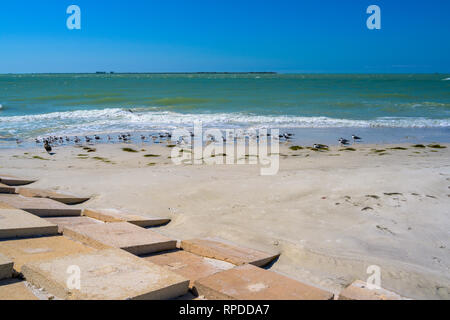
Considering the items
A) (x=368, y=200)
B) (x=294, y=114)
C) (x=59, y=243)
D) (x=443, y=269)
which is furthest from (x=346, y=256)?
(x=294, y=114)

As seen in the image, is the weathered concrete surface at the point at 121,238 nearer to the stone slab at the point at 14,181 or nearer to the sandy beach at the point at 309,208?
the sandy beach at the point at 309,208

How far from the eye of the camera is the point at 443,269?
344 centimetres

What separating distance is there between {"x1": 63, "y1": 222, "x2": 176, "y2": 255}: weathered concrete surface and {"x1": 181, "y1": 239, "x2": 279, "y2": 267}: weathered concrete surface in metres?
A: 0.20

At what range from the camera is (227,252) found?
3279 millimetres

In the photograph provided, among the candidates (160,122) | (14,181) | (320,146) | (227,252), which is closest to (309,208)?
(227,252)

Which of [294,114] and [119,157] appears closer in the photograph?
[119,157]

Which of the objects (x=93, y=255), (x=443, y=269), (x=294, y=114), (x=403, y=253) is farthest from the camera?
(x=294, y=114)

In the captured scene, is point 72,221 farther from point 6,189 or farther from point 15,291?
point 6,189

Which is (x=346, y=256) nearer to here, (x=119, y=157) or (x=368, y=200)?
→ (x=368, y=200)

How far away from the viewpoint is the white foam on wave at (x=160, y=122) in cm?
1609

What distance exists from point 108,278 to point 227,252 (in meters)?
1.15

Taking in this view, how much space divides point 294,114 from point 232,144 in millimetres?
10160

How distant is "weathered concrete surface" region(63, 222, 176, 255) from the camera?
123 inches

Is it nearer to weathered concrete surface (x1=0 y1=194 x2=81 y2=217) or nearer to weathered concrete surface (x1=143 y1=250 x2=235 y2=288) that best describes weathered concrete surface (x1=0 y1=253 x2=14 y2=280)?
weathered concrete surface (x1=143 y1=250 x2=235 y2=288)
